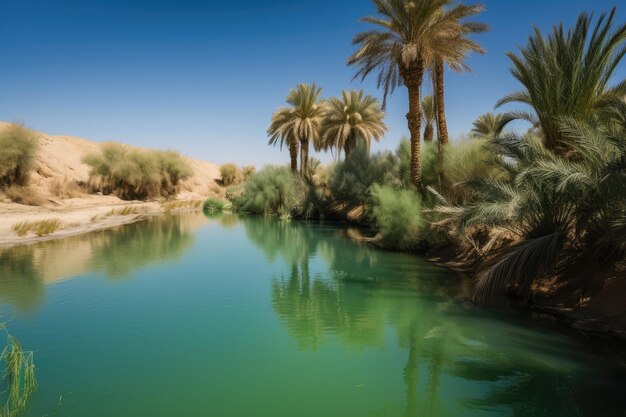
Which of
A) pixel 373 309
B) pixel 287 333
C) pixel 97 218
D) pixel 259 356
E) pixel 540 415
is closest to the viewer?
pixel 540 415

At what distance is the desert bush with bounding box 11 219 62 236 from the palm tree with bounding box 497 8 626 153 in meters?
21.2

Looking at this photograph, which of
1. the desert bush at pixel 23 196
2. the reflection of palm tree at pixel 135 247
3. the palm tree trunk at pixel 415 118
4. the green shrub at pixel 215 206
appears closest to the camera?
the reflection of palm tree at pixel 135 247

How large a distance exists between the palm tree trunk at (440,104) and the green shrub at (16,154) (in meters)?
30.8

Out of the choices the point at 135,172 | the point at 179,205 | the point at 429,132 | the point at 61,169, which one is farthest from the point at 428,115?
the point at 61,169

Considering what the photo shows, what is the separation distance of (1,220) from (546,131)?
26.1 metres

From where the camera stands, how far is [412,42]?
1648 centimetres

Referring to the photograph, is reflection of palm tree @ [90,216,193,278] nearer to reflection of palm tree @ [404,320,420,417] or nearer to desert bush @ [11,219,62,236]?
desert bush @ [11,219,62,236]

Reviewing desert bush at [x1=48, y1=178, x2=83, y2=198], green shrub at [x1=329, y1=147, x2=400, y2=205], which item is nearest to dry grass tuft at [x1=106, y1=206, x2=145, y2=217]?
desert bush at [x1=48, y1=178, x2=83, y2=198]

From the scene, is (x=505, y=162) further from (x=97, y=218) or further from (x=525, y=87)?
(x=97, y=218)

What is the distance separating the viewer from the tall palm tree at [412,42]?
1608 centimetres

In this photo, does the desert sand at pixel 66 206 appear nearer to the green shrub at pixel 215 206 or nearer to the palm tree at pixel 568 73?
the green shrub at pixel 215 206

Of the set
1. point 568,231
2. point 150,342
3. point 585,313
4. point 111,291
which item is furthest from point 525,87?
point 111,291

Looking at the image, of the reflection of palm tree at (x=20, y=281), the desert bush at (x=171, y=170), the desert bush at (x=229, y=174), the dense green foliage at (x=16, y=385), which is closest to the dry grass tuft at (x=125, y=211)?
the desert bush at (x=171, y=170)

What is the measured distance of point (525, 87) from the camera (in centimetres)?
1101
